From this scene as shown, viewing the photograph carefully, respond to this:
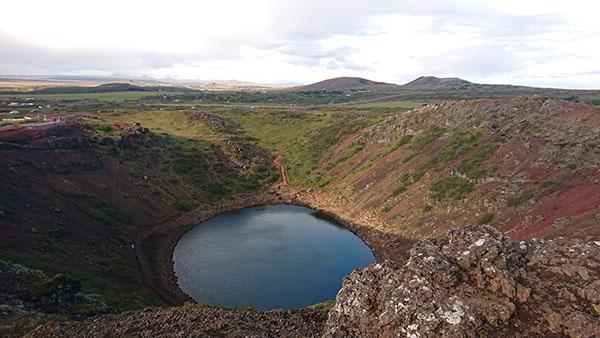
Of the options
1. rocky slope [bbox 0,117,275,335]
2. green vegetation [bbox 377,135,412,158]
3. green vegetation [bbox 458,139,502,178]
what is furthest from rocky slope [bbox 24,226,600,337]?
green vegetation [bbox 377,135,412,158]

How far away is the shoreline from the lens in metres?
43.2

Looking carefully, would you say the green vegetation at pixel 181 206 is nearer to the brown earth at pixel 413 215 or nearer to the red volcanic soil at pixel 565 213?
the brown earth at pixel 413 215

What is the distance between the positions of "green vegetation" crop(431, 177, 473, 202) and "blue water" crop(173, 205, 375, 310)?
11839 mm

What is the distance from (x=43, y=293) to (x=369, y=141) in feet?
208

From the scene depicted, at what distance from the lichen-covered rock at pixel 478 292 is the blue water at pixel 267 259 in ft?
74.0

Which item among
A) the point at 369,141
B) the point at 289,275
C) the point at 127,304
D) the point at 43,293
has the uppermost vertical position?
the point at 369,141

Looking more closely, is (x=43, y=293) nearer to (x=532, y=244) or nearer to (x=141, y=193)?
(x=532, y=244)

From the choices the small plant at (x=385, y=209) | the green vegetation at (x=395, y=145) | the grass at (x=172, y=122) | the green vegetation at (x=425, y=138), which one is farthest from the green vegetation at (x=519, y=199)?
the grass at (x=172, y=122)

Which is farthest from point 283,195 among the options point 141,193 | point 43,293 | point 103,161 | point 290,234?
point 43,293

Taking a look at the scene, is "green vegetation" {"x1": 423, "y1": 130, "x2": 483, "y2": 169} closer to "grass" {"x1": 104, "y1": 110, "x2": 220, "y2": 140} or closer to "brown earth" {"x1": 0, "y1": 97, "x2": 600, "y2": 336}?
"brown earth" {"x1": 0, "y1": 97, "x2": 600, "y2": 336}

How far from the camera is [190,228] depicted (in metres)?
61.9

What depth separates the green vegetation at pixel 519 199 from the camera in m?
46.9

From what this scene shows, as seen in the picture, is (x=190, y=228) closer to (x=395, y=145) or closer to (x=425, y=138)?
(x=395, y=145)

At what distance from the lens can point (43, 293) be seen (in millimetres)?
28906
